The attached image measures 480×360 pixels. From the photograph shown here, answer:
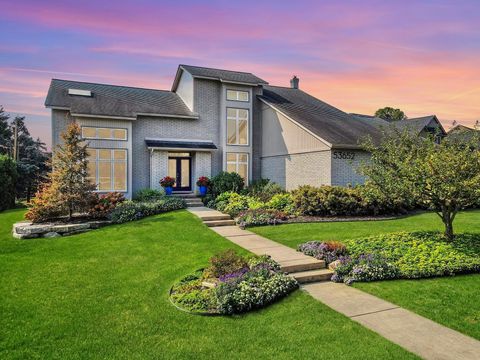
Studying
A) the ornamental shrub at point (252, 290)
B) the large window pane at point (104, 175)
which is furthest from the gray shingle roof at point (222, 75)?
the ornamental shrub at point (252, 290)

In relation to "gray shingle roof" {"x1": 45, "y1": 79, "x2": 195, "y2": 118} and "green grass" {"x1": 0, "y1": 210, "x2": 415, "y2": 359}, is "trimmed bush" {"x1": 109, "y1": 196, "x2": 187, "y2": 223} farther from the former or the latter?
"gray shingle roof" {"x1": 45, "y1": 79, "x2": 195, "y2": 118}

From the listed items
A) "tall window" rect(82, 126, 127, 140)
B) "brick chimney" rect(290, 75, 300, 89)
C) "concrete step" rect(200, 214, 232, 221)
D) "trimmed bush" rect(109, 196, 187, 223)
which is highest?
"brick chimney" rect(290, 75, 300, 89)

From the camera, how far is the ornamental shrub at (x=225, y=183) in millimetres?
16359

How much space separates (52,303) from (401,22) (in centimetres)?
1127

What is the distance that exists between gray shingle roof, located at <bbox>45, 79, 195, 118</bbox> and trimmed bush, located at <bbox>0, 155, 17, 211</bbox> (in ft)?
21.5

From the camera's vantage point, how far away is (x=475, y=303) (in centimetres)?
511

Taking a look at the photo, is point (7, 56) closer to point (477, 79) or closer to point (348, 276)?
point (348, 276)

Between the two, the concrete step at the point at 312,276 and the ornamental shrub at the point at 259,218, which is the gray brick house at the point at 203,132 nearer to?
the ornamental shrub at the point at 259,218

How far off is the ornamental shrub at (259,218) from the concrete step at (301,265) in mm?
4449

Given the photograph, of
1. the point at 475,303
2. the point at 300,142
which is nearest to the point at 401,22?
the point at 300,142

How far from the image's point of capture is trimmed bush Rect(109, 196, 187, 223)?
469 inches

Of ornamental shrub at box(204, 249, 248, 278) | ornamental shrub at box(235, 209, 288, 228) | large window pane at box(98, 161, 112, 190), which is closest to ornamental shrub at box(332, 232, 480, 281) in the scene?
ornamental shrub at box(204, 249, 248, 278)

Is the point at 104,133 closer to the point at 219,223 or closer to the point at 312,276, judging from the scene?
the point at 219,223

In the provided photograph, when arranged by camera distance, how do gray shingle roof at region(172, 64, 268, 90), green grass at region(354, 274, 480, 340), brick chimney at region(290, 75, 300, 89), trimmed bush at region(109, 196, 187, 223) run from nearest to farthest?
green grass at region(354, 274, 480, 340)
trimmed bush at region(109, 196, 187, 223)
gray shingle roof at region(172, 64, 268, 90)
brick chimney at region(290, 75, 300, 89)
